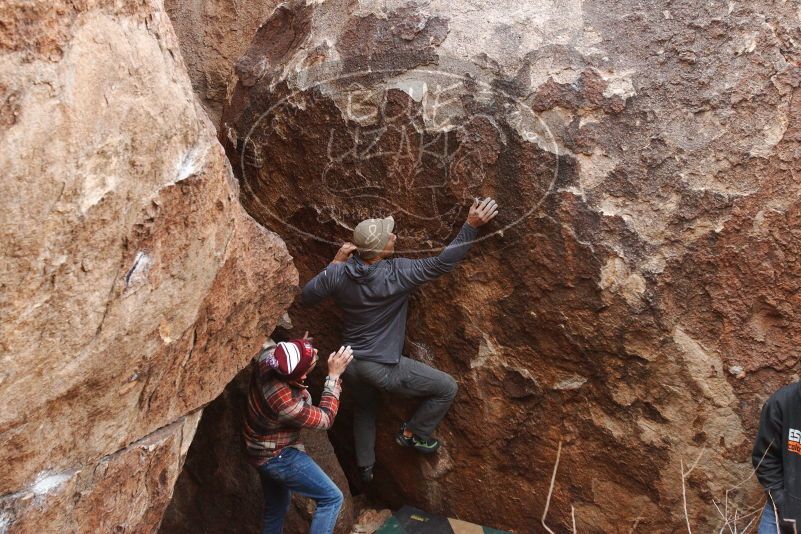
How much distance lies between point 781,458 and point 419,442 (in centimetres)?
158

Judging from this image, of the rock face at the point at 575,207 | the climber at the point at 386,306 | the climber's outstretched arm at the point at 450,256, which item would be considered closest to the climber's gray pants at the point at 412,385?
the climber at the point at 386,306

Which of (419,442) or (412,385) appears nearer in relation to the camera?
(412,385)

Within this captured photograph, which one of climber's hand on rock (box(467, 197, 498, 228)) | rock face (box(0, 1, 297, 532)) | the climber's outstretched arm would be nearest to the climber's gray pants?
the climber's outstretched arm

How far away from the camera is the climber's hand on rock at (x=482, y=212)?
11.4 ft

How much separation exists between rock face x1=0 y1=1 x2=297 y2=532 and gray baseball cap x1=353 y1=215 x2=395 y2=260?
64 cm

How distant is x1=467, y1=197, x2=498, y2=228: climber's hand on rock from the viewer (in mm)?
3482

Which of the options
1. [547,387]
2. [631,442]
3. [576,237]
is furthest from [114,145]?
[631,442]

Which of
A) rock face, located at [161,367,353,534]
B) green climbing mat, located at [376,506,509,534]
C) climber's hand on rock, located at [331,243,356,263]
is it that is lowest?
green climbing mat, located at [376,506,509,534]

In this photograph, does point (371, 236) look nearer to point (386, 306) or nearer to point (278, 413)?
point (386, 306)

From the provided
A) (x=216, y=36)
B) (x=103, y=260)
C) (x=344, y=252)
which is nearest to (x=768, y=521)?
(x=344, y=252)

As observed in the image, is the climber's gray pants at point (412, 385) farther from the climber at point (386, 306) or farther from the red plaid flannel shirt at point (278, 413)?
the red plaid flannel shirt at point (278, 413)

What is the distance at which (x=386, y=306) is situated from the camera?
3.65 meters

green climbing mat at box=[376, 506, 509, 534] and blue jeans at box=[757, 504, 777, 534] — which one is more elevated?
blue jeans at box=[757, 504, 777, 534]

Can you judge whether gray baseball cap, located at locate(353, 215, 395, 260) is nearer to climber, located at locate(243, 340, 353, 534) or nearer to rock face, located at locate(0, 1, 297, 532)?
climber, located at locate(243, 340, 353, 534)
